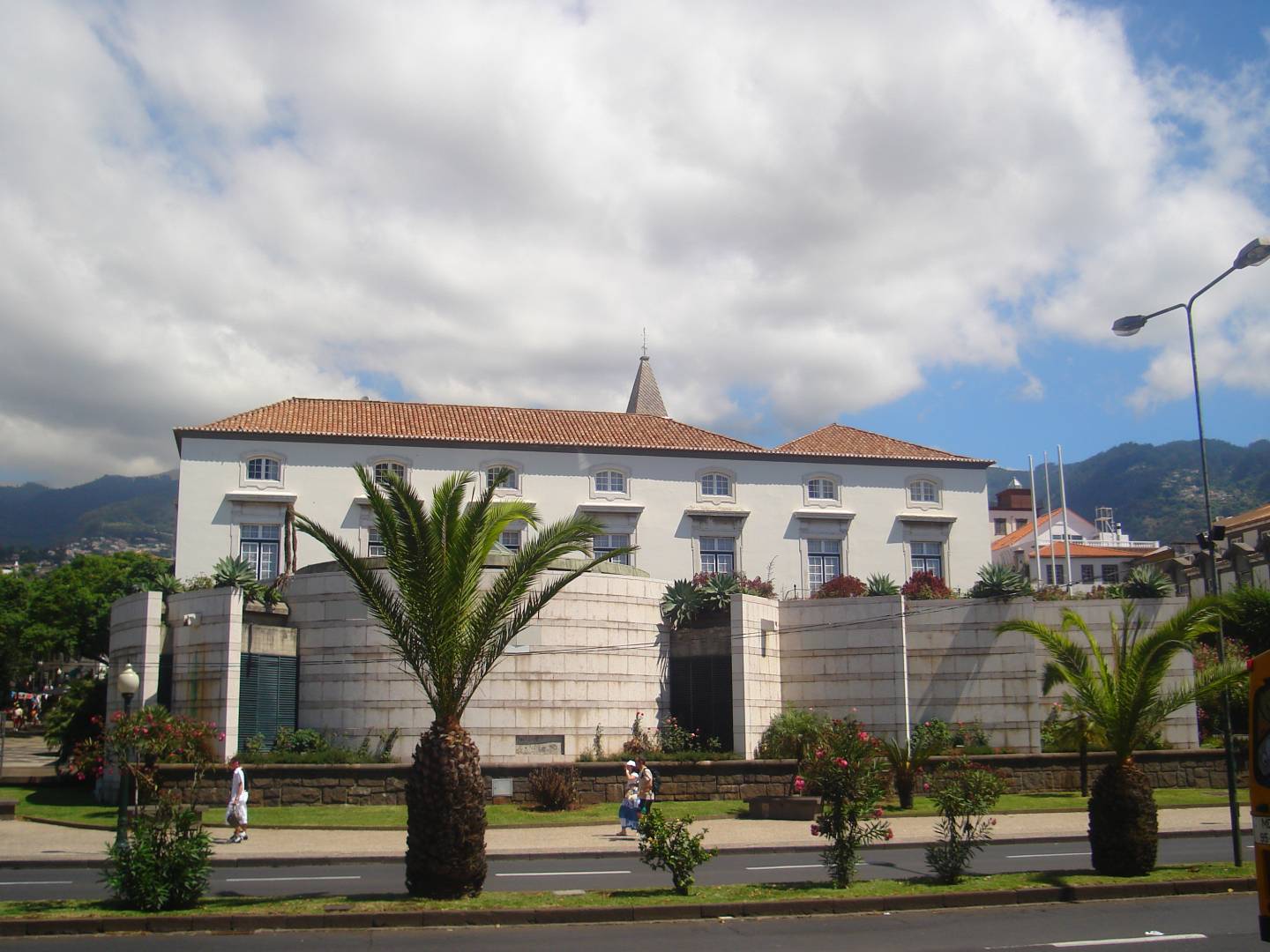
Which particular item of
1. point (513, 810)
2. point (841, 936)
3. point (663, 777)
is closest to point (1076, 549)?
point (663, 777)

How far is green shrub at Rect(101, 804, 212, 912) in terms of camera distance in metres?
13.7

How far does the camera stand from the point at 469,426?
4538 cm

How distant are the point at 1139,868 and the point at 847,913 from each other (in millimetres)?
4752

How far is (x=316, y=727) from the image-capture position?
29.7 meters

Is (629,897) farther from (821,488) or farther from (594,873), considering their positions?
(821,488)

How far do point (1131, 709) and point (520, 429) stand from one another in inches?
1232

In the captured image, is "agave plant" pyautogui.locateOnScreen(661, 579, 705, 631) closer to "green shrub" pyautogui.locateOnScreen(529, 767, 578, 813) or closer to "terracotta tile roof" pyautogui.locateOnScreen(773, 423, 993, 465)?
"green shrub" pyautogui.locateOnScreen(529, 767, 578, 813)

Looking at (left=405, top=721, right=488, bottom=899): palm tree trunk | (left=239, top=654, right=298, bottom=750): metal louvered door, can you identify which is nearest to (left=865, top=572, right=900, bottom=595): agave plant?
(left=239, top=654, right=298, bottom=750): metal louvered door

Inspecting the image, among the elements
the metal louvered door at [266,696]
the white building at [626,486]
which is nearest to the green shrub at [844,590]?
the white building at [626,486]

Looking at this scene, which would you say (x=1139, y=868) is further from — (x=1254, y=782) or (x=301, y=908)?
(x=301, y=908)

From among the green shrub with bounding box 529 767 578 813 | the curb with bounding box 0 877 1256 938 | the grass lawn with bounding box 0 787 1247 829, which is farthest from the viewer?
the green shrub with bounding box 529 767 578 813

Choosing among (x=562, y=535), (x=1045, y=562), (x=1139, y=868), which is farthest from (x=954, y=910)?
(x=1045, y=562)

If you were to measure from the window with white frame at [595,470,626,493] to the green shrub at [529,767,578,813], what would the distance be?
57.7ft

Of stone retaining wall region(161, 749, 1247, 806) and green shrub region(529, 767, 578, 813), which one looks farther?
green shrub region(529, 767, 578, 813)
